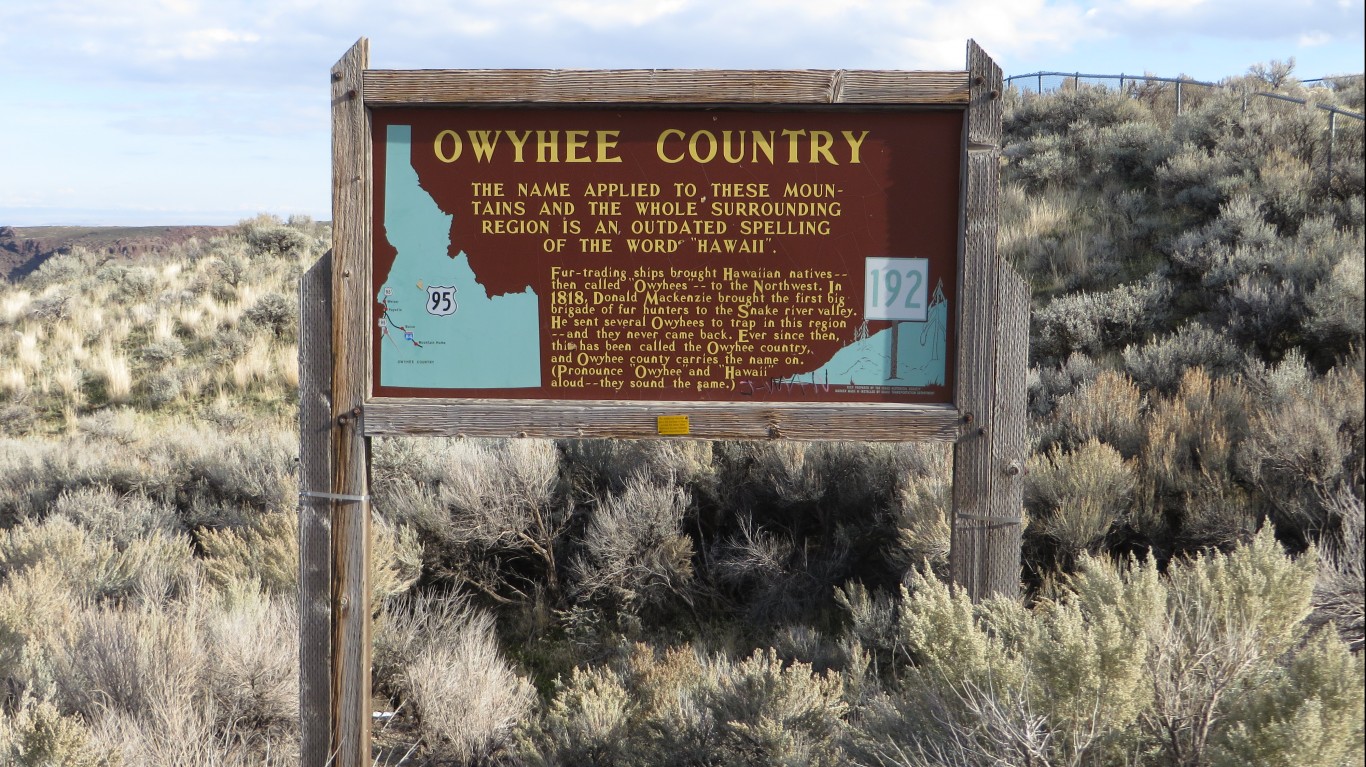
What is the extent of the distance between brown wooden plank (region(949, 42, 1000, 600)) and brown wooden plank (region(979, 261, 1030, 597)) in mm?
23

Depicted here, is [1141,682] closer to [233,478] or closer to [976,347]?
[976,347]

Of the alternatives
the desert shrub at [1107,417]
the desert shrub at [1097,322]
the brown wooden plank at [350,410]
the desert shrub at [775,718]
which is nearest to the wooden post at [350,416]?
the brown wooden plank at [350,410]

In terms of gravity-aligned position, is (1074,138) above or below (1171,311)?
above

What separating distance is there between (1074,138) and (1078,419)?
374 inches

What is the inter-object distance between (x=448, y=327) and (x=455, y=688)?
1548 mm

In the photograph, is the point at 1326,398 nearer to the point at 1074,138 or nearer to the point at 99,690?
the point at 99,690

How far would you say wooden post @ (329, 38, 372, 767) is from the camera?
11.0 ft

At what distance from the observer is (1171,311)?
8.36 metres

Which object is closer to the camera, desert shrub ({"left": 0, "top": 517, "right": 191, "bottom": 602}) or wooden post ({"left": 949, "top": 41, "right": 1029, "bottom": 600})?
wooden post ({"left": 949, "top": 41, "right": 1029, "bottom": 600})

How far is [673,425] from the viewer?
3.37 m

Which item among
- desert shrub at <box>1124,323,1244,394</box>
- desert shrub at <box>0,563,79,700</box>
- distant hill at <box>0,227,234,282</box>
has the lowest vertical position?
desert shrub at <box>0,563,79,700</box>

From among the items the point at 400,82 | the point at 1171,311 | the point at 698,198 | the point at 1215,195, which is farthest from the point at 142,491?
the point at 1215,195

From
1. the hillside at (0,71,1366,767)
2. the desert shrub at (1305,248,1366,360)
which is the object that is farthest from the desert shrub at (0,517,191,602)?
the desert shrub at (1305,248,1366,360)

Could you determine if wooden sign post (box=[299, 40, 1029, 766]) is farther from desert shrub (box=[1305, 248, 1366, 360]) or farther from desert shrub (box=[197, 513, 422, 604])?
desert shrub (box=[1305, 248, 1366, 360])
